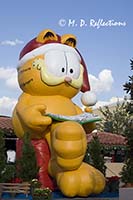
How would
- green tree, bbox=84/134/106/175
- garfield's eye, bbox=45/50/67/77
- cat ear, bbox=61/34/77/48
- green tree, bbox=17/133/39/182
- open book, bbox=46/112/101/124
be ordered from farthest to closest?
green tree, bbox=84/134/106/175, cat ear, bbox=61/34/77/48, green tree, bbox=17/133/39/182, garfield's eye, bbox=45/50/67/77, open book, bbox=46/112/101/124

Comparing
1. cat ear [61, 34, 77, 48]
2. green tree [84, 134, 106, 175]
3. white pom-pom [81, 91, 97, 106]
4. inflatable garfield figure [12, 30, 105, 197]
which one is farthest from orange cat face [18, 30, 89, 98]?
green tree [84, 134, 106, 175]

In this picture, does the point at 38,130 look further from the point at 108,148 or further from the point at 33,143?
the point at 108,148

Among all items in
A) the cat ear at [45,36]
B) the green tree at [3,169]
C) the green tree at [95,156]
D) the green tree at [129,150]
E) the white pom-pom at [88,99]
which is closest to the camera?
the green tree at [129,150]

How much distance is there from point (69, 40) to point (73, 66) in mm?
1568

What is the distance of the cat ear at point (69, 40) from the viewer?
16972 millimetres

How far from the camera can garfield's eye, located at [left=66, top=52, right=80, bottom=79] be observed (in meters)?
15.9

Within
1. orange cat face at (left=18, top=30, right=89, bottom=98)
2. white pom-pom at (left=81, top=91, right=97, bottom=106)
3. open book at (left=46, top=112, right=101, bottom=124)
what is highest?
orange cat face at (left=18, top=30, right=89, bottom=98)

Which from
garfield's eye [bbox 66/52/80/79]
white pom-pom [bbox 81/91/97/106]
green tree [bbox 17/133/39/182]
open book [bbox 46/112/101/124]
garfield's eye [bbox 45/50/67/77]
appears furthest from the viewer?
green tree [bbox 17/133/39/182]

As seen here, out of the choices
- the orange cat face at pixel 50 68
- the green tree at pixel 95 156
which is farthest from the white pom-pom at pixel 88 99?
the green tree at pixel 95 156

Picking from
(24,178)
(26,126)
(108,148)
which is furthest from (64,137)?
(108,148)

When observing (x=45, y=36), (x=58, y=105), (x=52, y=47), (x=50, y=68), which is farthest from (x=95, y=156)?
(x=45, y=36)

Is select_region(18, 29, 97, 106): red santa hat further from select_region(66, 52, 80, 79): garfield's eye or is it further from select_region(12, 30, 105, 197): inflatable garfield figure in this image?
select_region(66, 52, 80, 79): garfield's eye

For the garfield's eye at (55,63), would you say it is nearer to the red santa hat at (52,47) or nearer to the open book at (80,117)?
the red santa hat at (52,47)

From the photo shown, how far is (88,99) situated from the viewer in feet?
52.9
